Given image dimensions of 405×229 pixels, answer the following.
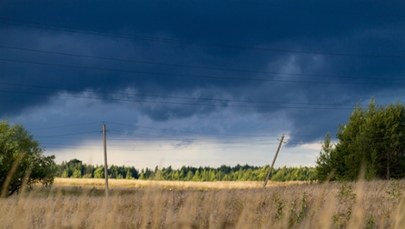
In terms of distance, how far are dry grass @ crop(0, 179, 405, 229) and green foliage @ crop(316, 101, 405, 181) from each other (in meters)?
39.6

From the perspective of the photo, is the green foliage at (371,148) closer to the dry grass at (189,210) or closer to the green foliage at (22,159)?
the green foliage at (22,159)

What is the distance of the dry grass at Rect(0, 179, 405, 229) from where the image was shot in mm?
7172

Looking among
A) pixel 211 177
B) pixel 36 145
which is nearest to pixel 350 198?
pixel 36 145

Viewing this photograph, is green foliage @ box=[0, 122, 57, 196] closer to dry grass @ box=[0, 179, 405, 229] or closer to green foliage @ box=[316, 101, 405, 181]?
green foliage @ box=[316, 101, 405, 181]

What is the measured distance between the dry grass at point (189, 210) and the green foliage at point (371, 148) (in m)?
39.6

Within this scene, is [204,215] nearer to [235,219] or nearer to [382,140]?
[235,219]

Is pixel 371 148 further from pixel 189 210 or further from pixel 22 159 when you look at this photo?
pixel 189 210

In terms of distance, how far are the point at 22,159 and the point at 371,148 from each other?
3677 cm

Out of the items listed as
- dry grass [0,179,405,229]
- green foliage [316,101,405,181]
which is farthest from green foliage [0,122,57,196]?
dry grass [0,179,405,229]

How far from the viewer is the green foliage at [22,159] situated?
2147 inches

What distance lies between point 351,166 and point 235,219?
1815 inches

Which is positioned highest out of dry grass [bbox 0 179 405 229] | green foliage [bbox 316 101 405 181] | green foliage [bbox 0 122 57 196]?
green foliage [bbox 316 101 405 181]

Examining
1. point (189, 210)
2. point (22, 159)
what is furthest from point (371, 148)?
point (189, 210)

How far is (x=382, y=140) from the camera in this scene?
57344mm
